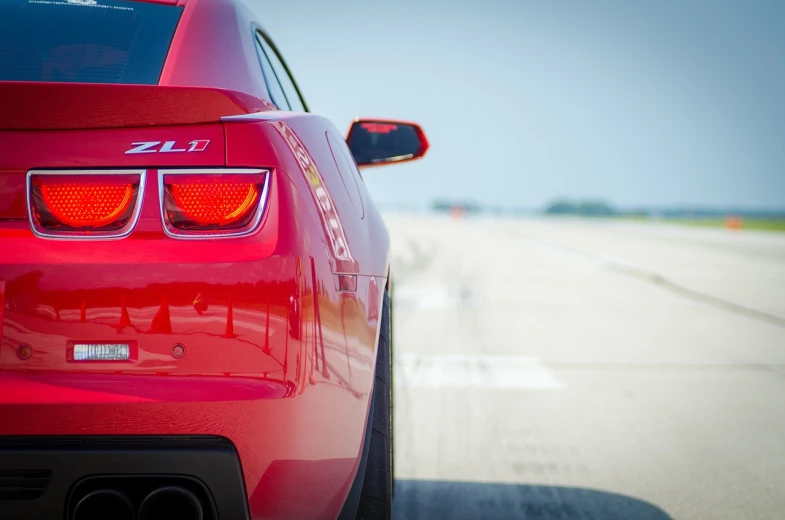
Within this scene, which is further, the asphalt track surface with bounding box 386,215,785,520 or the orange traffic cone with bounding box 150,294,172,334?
the asphalt track surface with bounding box 386,215,785,520

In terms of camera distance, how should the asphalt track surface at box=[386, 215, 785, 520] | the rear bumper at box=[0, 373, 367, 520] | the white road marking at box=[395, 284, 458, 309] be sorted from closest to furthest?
1. the rear bumper at box=[0, 373, 367, 520]
2. the asphalt track surface at box=[386, 215, 785, 520]
3. the white road marking at box=[395, 284, 458, 309]

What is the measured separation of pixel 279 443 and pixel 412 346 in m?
6.11

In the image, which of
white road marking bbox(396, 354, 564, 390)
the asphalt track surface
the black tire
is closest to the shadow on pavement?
the asphalt track surface

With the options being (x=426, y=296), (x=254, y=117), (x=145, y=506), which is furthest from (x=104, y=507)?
(x=426, y=296)

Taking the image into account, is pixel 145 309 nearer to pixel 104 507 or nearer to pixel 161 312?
pixel 161 312

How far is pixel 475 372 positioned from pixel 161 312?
16.5ft

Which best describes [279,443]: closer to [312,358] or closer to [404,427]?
[312,358]

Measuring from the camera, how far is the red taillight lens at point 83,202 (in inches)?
71.6

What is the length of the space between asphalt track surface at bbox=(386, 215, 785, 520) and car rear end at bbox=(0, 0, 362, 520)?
5.85 ft

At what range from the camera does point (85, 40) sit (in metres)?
2.39

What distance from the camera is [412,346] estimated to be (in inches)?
311

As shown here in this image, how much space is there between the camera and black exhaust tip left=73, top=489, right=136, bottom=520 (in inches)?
72.4

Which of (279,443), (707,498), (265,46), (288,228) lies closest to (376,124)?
(265,46)

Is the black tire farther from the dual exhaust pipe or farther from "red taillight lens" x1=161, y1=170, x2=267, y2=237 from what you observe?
"red taillight lens" x1=161, y1=170, x2=267, y2=237
